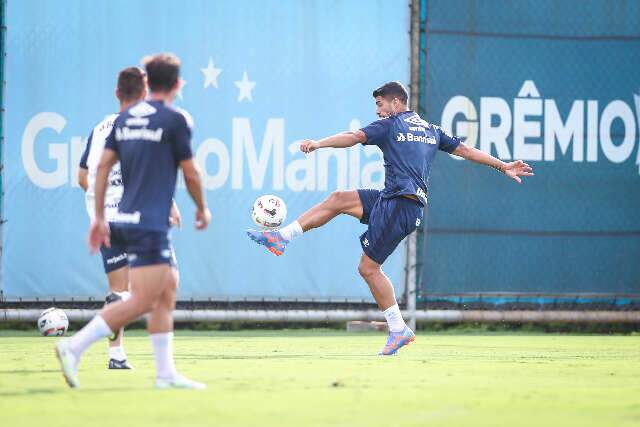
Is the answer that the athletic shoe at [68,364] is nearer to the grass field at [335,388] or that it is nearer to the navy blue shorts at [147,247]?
the grass field at [335,388]

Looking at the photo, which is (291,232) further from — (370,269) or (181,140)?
(181,140)

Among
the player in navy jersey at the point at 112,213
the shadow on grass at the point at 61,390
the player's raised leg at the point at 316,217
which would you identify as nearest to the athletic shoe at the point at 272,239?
the player's raised leg at the point at 316,217

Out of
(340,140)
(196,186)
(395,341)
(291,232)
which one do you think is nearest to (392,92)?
(340,140)

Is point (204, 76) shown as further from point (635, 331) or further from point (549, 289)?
point (635, 331)

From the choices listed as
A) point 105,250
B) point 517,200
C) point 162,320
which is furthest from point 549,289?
point 162,320

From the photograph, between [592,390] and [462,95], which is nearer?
[592,390]

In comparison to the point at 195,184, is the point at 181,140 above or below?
above

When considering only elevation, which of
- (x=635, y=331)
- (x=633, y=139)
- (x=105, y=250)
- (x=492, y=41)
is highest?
(x=492, y=41)

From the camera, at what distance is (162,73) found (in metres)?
6.36

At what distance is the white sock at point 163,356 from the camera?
20.5ft

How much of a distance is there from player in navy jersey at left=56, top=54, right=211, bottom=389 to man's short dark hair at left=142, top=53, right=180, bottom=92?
94 millimetres

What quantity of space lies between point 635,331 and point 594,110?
2.68 m

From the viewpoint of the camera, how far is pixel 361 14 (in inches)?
538

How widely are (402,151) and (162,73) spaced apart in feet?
12.0
